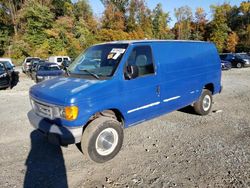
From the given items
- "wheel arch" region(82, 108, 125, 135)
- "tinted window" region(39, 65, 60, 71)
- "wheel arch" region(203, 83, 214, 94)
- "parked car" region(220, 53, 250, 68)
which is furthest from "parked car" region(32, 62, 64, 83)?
"parked car" region(220, 53, 250, 68)

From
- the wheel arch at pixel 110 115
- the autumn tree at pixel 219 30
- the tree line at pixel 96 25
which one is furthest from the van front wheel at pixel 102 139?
the autumn tree at pixel 219 30

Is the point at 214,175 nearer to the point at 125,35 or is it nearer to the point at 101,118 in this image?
the point at 101,118

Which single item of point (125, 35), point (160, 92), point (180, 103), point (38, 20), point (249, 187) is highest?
point (38, 20)

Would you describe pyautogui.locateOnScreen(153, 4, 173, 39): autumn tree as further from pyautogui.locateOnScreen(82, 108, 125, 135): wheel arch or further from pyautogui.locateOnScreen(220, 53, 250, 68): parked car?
pyautogui.locateOnScreen(82, 108, 125, 135): wheel arch

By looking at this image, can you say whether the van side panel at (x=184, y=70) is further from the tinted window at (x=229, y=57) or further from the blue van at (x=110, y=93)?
the tinted window at (x=229, y=57)

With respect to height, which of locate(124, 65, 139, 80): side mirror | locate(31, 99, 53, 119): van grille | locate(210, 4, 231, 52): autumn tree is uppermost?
locate(210, 4, 231, 52): autumn tree

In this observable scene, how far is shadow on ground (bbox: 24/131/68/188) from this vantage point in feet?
12.5

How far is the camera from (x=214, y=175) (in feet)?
12.7

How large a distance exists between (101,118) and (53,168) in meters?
1.22

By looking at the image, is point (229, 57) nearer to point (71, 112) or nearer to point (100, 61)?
point (100, 61)

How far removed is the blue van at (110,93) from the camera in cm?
409

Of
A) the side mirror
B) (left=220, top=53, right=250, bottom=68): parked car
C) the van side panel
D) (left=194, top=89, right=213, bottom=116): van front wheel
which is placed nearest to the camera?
the side mirror

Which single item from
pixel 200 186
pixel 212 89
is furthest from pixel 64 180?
pixel 212 89

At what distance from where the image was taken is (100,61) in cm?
498
